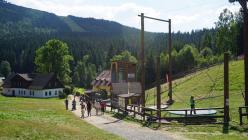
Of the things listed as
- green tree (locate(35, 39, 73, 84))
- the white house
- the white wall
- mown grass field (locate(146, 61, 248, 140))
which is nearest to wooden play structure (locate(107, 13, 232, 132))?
mown grass field (locate(146, 61, 248, 140))

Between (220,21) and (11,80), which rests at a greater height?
(220,21)

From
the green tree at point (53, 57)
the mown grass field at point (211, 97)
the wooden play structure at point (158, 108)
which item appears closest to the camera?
the mown grass field at point (211, 97)

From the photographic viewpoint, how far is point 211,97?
5075cm

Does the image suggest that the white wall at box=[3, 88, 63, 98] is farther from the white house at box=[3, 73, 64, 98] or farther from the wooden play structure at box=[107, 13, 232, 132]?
the wooden play structure at box=[107, 13, 232, 132]

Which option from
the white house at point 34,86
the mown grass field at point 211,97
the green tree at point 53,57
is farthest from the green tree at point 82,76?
the mown grass field at point 211,97

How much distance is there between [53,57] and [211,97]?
226ft

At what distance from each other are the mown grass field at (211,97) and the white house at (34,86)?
1733 inches

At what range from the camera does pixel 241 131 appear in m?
29.5

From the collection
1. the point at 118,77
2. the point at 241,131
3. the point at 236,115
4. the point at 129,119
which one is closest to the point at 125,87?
the point at 118,77

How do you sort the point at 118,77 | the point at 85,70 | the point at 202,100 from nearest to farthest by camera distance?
the point at 202,100
the point at 118,77
the point at 85,70

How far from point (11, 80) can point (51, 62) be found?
1416cm

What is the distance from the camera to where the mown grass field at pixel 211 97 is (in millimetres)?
29594

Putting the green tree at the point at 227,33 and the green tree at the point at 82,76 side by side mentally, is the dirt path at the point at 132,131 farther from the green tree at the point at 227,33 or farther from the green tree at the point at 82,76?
the green tree at the point at 82,76

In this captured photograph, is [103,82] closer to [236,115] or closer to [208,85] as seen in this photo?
[208,85]
